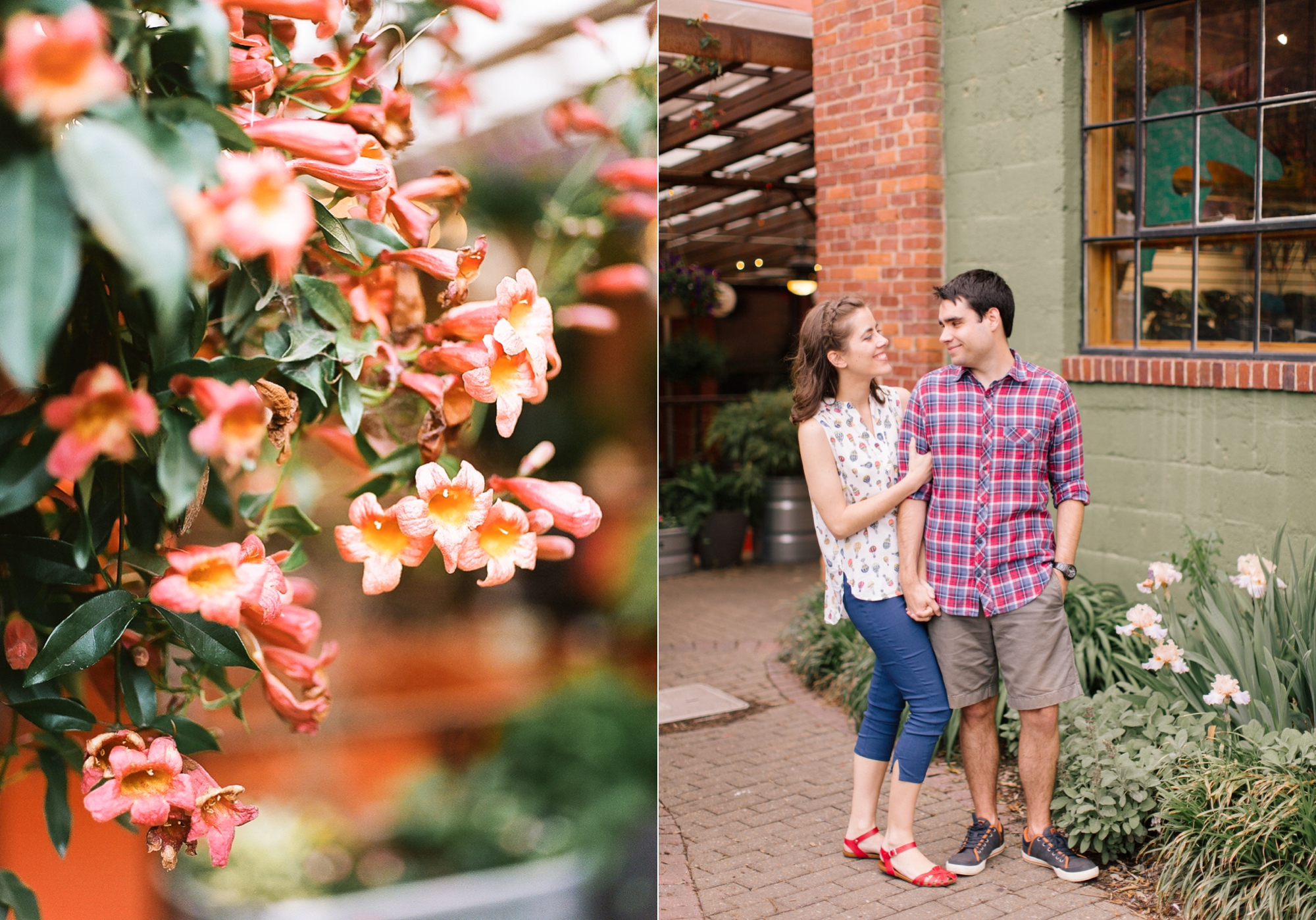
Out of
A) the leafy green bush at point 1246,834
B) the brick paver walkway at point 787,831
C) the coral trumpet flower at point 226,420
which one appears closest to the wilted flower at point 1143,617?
the leafy green bush at point 1246,834

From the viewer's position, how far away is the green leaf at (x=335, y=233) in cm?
91

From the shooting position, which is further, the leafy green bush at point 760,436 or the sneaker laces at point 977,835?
the leafy green bush at point 760,436

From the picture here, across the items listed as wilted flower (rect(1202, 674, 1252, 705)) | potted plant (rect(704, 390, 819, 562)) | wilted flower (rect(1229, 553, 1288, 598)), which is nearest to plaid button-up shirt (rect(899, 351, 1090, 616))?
wilted flower (rect(1202, 674, 1252, 705))

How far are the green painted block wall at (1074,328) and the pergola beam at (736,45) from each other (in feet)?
4.32

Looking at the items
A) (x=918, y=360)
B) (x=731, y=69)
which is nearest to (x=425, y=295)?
(x=918, y=360)

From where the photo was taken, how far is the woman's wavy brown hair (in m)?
2.94

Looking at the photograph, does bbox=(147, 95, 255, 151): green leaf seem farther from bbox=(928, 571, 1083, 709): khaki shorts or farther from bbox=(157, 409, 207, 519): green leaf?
bbox=(928, 571, 1083, 709): khaki shorts

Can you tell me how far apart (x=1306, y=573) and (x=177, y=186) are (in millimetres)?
3576

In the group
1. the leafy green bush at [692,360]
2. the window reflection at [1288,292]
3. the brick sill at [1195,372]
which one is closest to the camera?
the brick sill at [1195,372]

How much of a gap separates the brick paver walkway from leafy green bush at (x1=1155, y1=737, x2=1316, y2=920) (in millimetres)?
227

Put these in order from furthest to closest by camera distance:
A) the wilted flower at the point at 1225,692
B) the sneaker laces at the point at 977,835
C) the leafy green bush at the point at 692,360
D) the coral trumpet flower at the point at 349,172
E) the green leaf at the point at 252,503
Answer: the leafy green bush at the point at 692,360, the sneaker laces at the point at 977,835, the wilted flower at the point at 1225,692, the green leaf at the point at 252,503, the coral trumpet flower at the point at 349,172

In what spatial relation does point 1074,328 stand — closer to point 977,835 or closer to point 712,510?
point 977,835

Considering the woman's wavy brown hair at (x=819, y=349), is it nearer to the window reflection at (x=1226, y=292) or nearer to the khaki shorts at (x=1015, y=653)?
the khaki shorts at (x=1015, y=653)

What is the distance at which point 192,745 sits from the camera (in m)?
1.12
